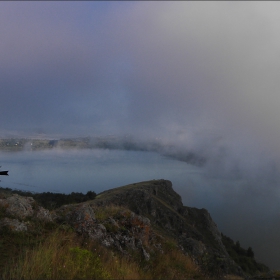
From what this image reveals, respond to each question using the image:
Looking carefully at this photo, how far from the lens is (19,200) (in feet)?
30.3

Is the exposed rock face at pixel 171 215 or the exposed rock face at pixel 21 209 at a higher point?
the exposed rock face at pixel 21 209

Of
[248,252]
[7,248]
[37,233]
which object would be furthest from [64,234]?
[248,252]

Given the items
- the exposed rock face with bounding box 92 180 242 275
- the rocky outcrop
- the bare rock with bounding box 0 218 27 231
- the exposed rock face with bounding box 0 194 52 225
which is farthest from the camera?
the exposed rock face with bounding box 92 180 242 275

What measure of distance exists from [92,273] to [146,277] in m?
Answer: 1.56

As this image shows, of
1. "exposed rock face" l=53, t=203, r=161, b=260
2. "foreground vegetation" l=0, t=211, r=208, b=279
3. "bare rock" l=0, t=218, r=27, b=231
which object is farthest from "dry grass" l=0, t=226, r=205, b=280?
"bare rock" l=0, t=218, r=27, b=231

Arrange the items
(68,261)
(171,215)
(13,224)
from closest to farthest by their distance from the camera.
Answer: (68,261), (13,224), (171,215)

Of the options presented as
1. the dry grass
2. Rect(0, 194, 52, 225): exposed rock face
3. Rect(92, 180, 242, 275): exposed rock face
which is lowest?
Rect(92, 180, 242, 275): exposed rock face

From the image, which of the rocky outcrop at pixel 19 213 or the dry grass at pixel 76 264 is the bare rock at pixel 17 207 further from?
the dry grass at pixel 76 264

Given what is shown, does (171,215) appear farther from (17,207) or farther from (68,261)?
(68,261)

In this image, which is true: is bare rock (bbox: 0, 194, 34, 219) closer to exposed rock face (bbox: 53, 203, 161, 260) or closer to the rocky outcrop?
the rocky outcrop

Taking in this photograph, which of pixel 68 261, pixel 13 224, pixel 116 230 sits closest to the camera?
pixel 68 261

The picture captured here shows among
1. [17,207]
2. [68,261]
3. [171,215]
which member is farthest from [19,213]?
[171,215]

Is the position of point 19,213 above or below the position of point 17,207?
below

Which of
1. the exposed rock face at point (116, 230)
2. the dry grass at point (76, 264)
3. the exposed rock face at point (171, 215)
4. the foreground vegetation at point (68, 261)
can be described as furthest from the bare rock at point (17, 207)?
the exposed rock face at point (171, 215)
